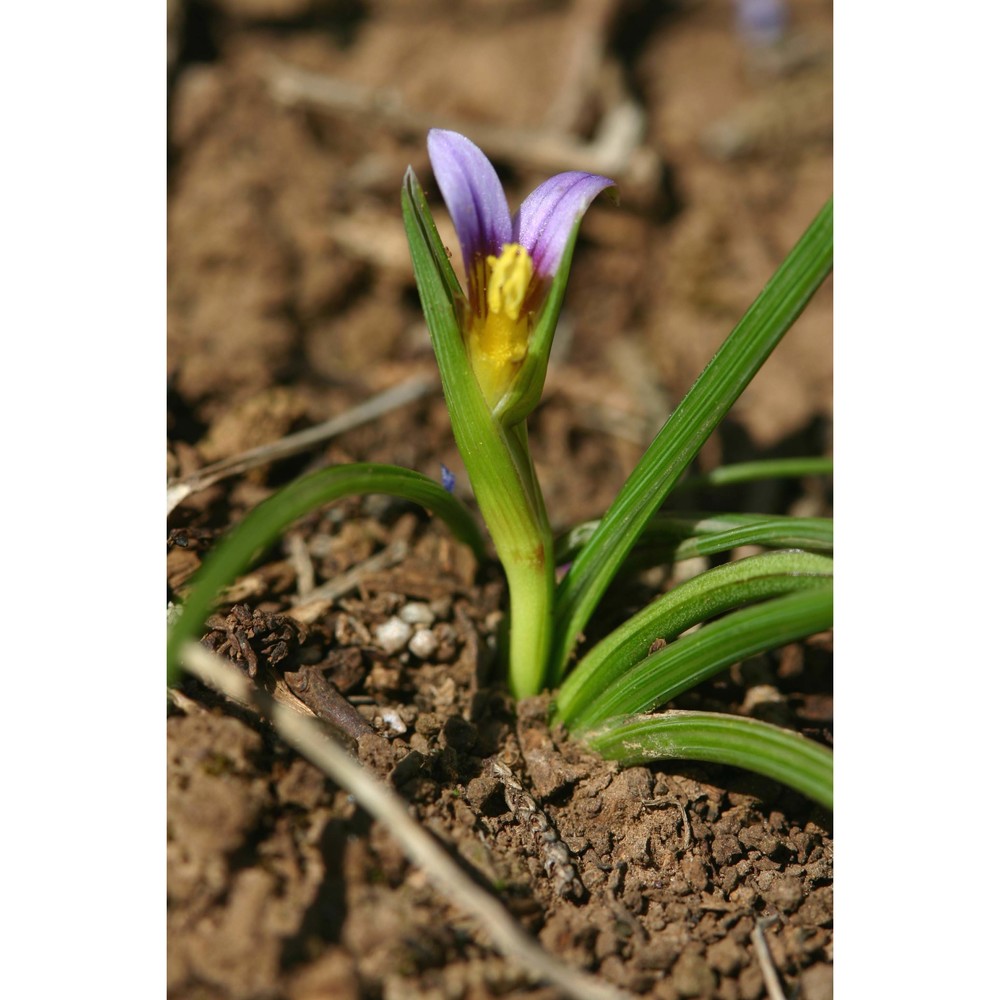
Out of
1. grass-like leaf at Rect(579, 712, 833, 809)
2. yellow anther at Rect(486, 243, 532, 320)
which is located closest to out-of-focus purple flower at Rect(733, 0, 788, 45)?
yellow anther at Rect(486, 243, 532, 320)

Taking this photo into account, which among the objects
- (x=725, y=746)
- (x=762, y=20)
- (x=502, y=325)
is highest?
(x=762, y=20)

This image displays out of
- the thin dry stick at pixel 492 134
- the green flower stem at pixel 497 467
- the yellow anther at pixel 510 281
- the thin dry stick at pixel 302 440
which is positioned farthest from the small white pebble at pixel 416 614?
the thin dry stick at pixel 492 134

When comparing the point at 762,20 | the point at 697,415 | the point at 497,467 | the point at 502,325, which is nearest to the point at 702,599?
the point at 697,415

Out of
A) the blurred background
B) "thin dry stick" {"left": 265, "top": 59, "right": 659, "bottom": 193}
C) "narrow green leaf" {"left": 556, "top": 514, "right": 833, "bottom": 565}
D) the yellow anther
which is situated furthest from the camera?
"thin dry stick" {"left": 265, "top": 59, "right": 659, "bottom": 193}

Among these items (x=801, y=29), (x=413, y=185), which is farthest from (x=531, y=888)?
(x=801, y=29)

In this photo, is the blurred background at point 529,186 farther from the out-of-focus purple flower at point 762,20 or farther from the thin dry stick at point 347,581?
the thin dry stick at point 347,581

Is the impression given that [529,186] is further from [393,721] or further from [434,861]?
[434,861]

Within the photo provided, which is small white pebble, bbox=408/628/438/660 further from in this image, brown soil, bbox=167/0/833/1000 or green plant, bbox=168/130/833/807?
green plant, bbox=168/130/833/807
